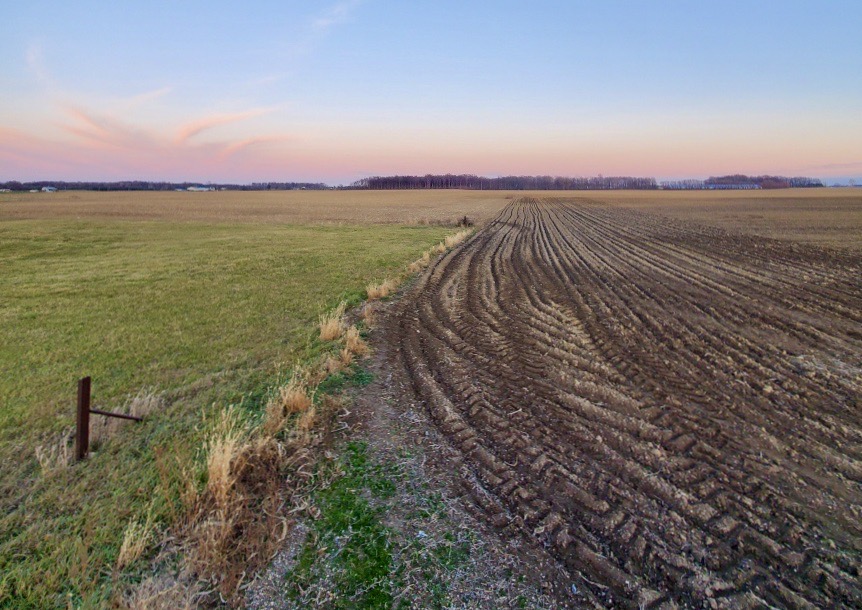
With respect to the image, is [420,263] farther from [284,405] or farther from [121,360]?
[284,405]

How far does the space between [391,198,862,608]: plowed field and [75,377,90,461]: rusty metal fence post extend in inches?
163

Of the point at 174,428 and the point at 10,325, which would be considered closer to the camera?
the point at 174,428

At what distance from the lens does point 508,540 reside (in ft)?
13.5

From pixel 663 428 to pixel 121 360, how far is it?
9.45 m

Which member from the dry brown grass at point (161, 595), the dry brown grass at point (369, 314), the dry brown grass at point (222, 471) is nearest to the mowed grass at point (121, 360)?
the dry brown grass at point (161, 595)

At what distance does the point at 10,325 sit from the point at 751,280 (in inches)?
821

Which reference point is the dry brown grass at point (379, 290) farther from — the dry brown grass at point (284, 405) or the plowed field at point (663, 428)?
the dry brown grass at point (284, 405)

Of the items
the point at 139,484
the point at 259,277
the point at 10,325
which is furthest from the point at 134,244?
the point at 139,484

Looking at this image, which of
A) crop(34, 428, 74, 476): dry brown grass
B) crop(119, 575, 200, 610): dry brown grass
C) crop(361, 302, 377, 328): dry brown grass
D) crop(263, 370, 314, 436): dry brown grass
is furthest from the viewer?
crop(361, 302, 377, 328): dry brown grass

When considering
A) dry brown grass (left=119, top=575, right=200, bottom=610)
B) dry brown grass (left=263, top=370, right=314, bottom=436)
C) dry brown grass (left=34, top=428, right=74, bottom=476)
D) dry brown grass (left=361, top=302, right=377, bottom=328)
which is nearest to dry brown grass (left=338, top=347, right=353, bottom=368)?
dry brown grass (left=263, top=370, right=314, bottom=436)

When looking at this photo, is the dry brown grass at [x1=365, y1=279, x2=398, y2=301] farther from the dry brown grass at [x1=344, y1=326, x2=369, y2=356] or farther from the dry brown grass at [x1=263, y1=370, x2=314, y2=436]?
the dry brown grass at [x1=263, y1=370, x2=314, y2=436]

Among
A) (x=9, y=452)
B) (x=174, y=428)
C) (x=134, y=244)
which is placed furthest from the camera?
(x=134, y=244)

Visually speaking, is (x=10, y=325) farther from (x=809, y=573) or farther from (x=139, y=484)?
(x=809, y=573)

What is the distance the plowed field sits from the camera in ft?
12.6
